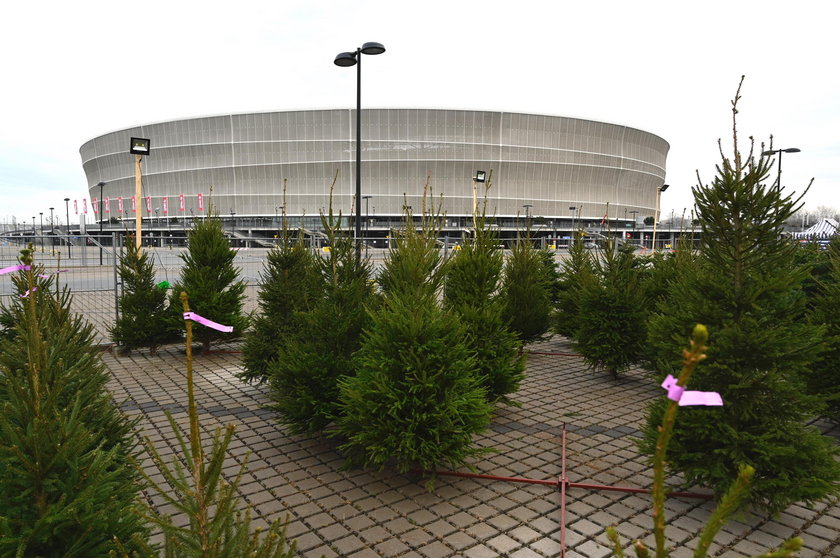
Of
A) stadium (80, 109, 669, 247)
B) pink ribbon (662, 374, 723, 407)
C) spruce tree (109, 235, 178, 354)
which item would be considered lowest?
spruce tree (109, 235, 178, 354)

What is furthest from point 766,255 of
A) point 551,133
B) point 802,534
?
point 551,133

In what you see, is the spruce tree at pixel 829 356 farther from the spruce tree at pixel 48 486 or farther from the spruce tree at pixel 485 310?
the spruce tree at pixel 48 486

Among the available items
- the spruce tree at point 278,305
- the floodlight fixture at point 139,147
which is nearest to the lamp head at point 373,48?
the floodlight fixture at point 139,147

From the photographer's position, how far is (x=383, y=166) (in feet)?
279

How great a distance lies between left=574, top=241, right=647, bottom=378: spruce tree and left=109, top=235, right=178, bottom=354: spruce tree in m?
8.27

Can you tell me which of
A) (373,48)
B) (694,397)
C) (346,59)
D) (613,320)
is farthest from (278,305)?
(694,397)

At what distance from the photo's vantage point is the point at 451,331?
5.56 meters

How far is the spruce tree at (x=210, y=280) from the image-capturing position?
10.9m

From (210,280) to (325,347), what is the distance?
578 centimetres

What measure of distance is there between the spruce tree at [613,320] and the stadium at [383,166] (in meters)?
69.6

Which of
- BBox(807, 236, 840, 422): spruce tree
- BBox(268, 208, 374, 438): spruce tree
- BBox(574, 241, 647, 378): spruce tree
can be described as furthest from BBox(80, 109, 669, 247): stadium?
BBox(807, 236, 840, 422): spruce tree

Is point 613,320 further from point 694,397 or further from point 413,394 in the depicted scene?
point 694,397

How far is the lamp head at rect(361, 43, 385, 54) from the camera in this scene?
13.2 metres

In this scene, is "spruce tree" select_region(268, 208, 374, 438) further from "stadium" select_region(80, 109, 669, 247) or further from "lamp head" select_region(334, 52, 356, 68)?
"stadium" select_region(80, 109, 669, 247)
